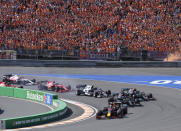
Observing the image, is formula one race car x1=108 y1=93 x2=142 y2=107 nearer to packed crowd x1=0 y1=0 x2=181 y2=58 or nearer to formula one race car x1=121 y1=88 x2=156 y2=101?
formula one race car x1=121 y1=88 x2=156 y2=101

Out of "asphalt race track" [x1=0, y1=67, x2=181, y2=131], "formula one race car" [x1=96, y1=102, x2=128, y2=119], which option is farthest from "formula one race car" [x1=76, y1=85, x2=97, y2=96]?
"formula one race car" [x1=96, y1=102, x2=128, y2=119]

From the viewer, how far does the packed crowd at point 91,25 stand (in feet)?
138

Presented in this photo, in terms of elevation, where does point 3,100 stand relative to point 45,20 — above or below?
below

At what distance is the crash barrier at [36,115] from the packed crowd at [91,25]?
1382 cm

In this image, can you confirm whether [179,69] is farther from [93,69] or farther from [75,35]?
[75,35]

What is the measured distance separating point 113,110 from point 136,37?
23175 millimetres

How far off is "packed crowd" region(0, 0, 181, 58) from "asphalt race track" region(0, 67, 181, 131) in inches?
104

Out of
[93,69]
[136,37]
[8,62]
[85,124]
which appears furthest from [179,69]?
[85,124]

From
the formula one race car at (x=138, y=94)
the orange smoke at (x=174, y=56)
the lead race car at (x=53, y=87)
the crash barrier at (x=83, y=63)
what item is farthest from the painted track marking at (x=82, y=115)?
the orange smoke at (x=174, y=56)

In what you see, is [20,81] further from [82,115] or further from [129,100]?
[82,115]

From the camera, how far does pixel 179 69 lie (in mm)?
39625

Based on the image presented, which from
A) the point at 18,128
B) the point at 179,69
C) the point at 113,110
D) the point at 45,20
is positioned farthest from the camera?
the point at 45,20

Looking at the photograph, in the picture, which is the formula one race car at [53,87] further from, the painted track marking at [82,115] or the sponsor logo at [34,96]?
the painted track marking at [82,115]

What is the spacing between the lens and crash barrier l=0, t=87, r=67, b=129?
1667cm
